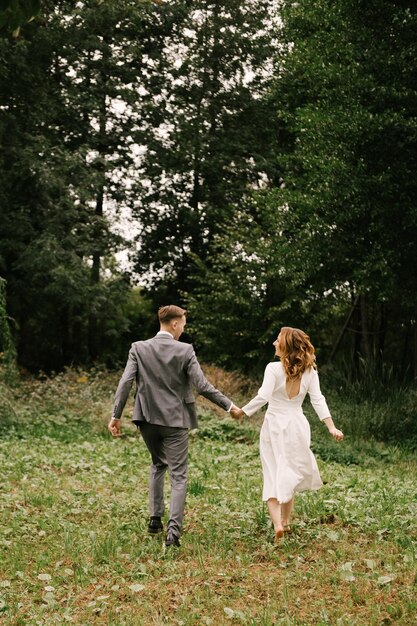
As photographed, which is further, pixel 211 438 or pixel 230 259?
pixel 230 259

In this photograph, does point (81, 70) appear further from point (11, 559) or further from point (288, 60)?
point (11, 559)

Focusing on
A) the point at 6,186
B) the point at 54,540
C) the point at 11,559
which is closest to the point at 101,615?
→ the point at 11,559

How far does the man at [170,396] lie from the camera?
23.5 feet

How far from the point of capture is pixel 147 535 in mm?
7629

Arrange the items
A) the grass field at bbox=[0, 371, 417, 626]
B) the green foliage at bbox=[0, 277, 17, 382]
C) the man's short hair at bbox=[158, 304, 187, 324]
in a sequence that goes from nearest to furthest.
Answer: the grass field at bbox=[0, 371, 417, 626]
the man's short hair at bbox=[158, 304, 187, 324]
the green foliage at bbox=[0, 277, 17, 382]

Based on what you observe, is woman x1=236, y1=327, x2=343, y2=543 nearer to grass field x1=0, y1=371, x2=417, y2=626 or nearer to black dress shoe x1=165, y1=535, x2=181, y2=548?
grass field x1=0, y1=371, x2=417, y2=626

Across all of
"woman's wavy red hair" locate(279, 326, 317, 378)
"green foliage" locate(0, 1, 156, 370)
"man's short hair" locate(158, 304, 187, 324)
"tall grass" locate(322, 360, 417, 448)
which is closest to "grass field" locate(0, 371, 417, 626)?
"woman's wavy red hair" locate(279, 326, 317, 378)

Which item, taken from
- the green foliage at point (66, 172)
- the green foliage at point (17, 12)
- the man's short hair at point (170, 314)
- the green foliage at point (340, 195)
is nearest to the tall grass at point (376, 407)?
the green foliage at point (340, 195)

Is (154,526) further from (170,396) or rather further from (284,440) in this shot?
(284,440)

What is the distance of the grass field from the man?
25.9 inches

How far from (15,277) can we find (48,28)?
27.1ft

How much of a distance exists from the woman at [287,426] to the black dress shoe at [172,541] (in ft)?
2.91

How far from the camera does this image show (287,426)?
286 inches

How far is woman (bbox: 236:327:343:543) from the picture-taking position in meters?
7.18
